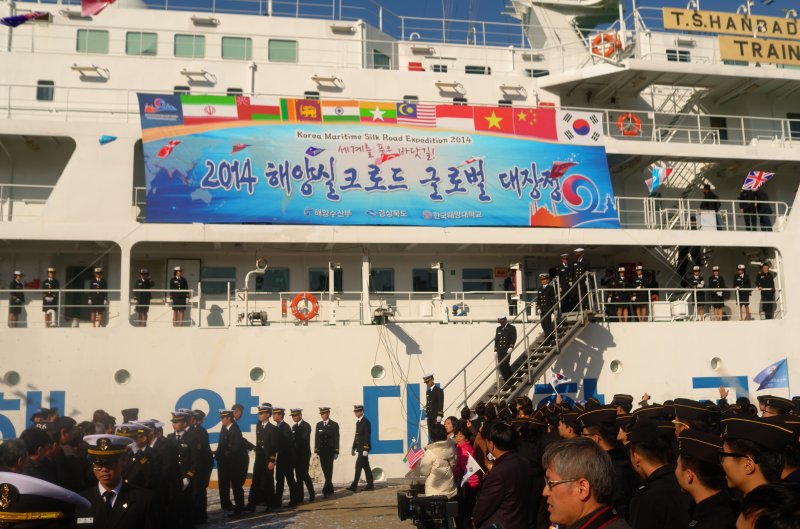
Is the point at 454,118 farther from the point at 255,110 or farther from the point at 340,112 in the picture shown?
the point at 255,110

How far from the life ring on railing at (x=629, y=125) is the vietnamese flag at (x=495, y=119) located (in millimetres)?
3304

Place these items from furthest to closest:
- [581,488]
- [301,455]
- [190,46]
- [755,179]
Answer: [190,46] → [755,179] → [301,455] → [581,488]

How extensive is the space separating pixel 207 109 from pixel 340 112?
296cm

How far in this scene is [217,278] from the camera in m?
16.5

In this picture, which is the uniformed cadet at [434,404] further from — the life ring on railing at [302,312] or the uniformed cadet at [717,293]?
the uniformed cadet at [717,293]

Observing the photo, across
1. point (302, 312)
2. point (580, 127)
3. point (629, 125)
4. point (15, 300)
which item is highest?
point (629, 125)

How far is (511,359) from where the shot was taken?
1569 cm

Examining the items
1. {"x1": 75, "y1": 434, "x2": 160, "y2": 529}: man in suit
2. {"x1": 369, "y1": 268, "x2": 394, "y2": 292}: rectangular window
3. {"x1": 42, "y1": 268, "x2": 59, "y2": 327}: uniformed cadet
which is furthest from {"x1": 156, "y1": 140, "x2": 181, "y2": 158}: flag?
{"x1": 75, "y1": 434, "x2": 160, "y2": 529}: man in suit

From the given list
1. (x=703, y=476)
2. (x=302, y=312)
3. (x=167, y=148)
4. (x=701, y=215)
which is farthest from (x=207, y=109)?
(x=703, y=476)

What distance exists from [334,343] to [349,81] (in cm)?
696

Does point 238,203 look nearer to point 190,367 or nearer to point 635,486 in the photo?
point 190,367

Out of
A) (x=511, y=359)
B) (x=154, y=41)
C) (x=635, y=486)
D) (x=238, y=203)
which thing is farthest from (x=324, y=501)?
(x=154, y=41)

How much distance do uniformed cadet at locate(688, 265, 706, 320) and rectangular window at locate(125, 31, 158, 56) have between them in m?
14.4

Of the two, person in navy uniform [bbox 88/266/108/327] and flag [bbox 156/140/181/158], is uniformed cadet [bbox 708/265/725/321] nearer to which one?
flag [bbox 156/140/181/158]
